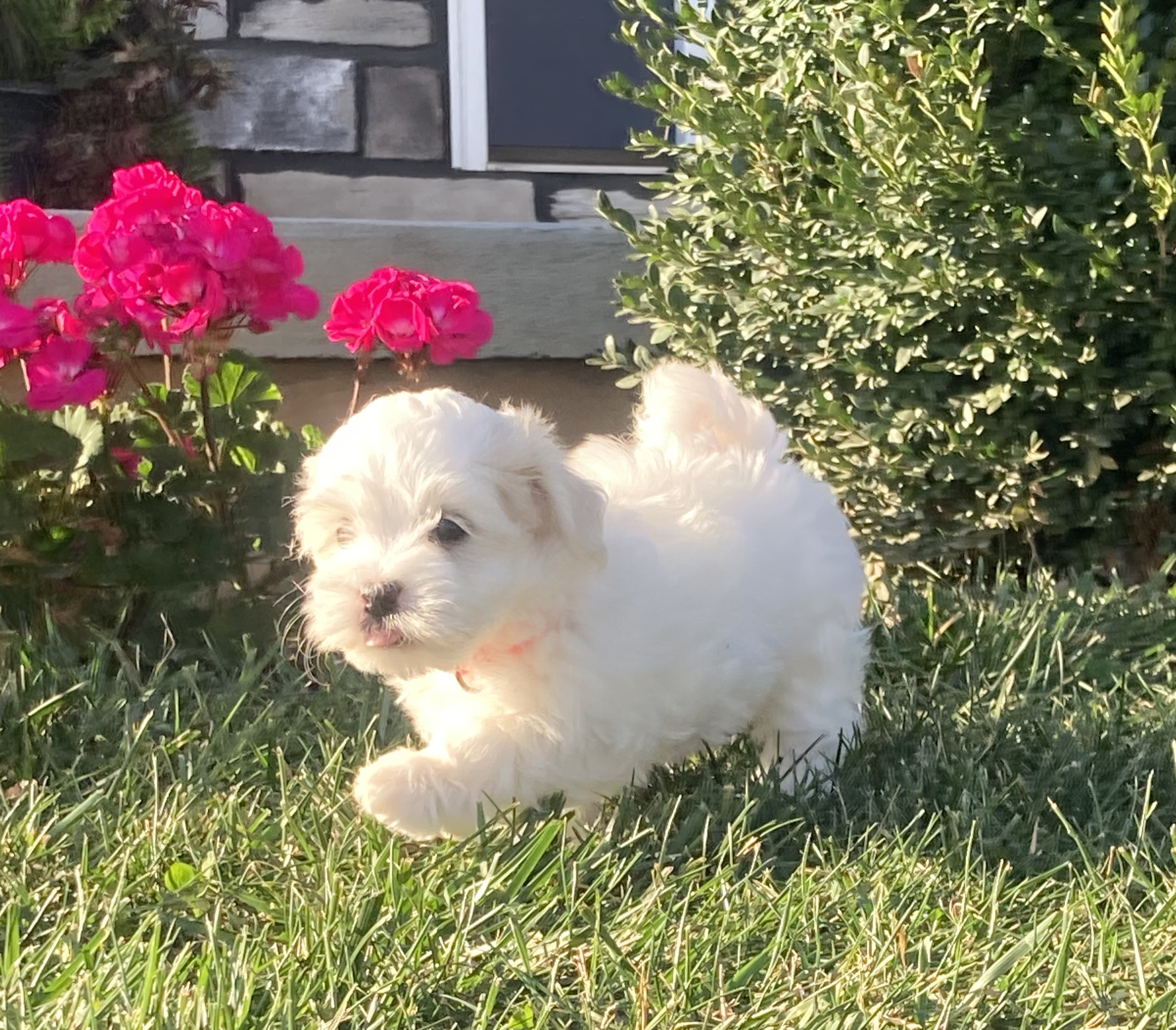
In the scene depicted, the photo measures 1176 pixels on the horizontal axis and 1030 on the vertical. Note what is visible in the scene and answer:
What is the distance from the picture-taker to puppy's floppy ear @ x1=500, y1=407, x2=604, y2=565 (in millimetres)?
2467

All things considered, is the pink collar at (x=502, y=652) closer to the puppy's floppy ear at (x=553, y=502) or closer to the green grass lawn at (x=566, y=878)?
the puppy's floppy ear at (x=553, y=502)

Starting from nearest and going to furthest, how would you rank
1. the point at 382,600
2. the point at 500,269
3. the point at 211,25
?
the point at 382,600 < the point at 500,269 < the point at 211,25

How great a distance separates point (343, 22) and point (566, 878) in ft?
14.4

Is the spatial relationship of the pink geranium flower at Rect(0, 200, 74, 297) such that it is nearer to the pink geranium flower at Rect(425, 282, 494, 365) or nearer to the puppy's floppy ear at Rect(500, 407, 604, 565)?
the pink geranium flower at Rect(425, 282, 494, 365)

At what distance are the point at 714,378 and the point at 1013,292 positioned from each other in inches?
44.3

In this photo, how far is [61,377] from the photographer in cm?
322

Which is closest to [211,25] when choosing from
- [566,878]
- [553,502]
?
[553,502]

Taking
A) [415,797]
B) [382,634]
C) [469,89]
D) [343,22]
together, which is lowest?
[415,797]

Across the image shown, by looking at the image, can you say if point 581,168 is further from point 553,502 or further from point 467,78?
point 553,502

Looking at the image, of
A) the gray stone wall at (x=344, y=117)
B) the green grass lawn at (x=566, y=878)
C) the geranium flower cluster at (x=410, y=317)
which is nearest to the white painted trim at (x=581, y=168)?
the gray stone wall at (x=344, y=117)

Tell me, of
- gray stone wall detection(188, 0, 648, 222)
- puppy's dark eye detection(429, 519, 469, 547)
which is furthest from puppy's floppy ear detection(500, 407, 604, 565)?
gray stone wall detection(188, 0, 648, 222)

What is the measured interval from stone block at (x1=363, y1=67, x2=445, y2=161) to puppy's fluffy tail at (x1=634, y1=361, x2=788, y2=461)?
2932 millimetres

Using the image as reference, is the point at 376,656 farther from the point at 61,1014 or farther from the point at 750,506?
the point at 750,506

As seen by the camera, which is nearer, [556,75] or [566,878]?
[566,878]
